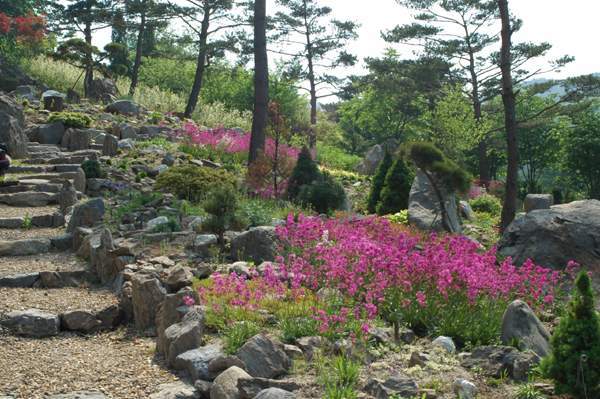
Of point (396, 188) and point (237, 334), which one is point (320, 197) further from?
point (237, 334)

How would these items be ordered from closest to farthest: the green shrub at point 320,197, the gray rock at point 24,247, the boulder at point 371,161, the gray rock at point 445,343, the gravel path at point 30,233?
1. the gray rock at point 445,343
2. the gray rock at point 24,247
3. the gravel path at point 30,233
4. the green shrub at point 320,197
5. the boulder at point 371,161

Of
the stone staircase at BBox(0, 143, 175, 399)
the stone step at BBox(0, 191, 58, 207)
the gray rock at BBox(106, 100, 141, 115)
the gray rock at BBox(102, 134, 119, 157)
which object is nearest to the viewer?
the stone staircase at BBox(0, 143, 175, 399)

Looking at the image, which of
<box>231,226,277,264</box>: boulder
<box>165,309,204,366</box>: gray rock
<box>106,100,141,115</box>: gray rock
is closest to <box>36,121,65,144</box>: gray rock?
<box>106,100,141,115</box>: gray rock

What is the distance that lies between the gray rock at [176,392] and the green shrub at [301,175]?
9.20 metres

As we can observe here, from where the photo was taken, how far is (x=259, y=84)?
650 inches

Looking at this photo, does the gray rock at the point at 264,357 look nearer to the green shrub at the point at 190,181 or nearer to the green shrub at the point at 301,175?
the green shrub at the point at 190,181

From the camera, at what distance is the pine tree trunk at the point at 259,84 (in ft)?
53.4

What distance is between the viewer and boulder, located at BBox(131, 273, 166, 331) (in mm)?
6184

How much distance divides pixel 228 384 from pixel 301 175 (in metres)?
9.98

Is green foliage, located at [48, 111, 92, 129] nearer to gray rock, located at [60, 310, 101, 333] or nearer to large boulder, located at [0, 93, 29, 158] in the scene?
large boulder, located at [0, 93, 29, 158]

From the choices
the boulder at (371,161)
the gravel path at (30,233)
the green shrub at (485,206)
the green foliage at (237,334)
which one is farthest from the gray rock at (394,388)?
the boulder at (371,161)

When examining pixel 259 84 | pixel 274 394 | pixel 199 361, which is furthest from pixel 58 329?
pixel 259 84

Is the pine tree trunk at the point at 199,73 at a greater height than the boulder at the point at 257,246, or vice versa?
the pine tree trunk at the point at 199,73

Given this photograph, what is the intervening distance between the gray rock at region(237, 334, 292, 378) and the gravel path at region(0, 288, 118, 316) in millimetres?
2644
